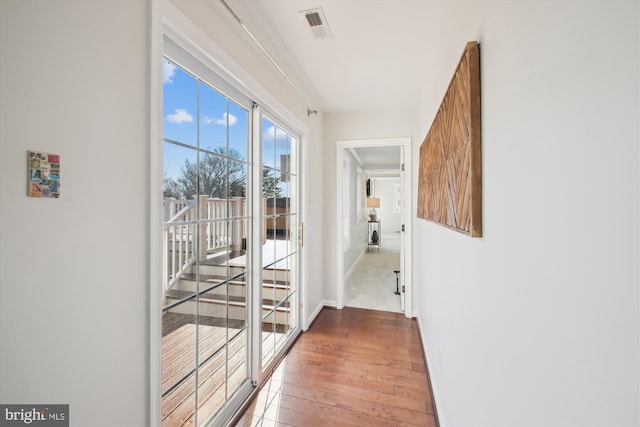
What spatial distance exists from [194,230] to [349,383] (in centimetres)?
169

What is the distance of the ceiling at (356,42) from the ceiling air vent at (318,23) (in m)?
0.03

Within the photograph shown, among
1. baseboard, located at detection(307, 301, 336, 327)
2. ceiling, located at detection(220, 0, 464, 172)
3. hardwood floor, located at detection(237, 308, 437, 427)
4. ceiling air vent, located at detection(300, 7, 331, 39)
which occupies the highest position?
ceiling, located at detection(220, 0, 464, 172)

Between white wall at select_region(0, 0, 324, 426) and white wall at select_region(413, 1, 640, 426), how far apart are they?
4.01 ft

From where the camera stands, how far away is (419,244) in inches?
130

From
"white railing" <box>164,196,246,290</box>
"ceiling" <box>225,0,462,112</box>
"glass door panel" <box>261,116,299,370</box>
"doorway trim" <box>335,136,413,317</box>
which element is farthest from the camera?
"doorway trim" <box>335,136,413,317</box>

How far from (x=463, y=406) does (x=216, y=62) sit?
6.78 ft

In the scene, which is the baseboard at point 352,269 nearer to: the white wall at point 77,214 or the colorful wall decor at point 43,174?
the white wall at point 77,214

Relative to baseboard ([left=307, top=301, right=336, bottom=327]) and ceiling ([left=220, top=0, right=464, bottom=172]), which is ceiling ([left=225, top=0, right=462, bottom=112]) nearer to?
ceiling ([left=220, top=0, right=464, bottom=172])

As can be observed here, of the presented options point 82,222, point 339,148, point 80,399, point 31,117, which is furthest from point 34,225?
point 339,148

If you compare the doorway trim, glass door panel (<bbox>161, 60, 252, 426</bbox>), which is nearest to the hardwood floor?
glass door panel (<bbox>161, 60, 252, 426</bbox>)

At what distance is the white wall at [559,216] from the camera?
37cm

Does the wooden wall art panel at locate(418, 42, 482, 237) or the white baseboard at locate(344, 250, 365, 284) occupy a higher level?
the wooden wall art panel at locate(418, 42, 482, 237)

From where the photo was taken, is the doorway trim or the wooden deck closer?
the wooden deck

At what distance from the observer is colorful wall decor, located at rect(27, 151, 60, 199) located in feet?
2.34
